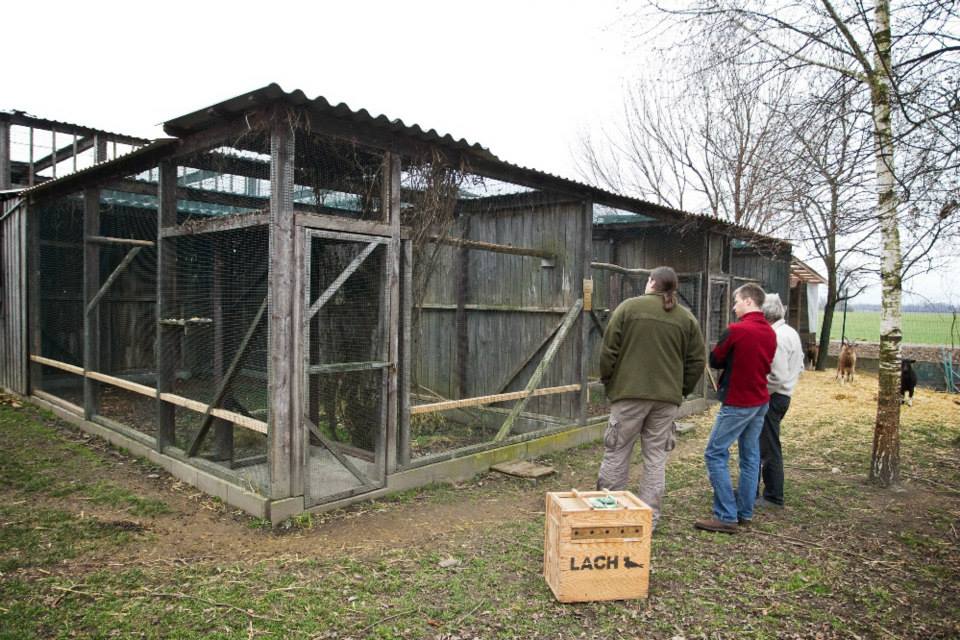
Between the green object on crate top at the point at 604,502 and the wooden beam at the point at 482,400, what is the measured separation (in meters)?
2.23

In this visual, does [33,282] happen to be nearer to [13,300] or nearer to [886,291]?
[13,300]

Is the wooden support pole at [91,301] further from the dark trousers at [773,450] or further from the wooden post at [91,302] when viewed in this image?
the dark trousers at [773,450]

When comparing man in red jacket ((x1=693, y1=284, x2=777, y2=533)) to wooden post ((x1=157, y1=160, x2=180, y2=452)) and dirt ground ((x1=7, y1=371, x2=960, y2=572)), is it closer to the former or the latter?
dirt ground ((x1=7, y1=371, x2=960, y2=572))

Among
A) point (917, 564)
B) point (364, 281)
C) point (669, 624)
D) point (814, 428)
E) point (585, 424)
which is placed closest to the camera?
point (669, 624)

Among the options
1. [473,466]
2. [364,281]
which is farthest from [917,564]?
[364,281]

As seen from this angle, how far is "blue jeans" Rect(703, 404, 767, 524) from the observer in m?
4.48

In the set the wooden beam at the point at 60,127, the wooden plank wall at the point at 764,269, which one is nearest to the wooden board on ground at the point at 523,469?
the wooden plank wall at the point at 764,269

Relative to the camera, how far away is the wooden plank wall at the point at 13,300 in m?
8.48

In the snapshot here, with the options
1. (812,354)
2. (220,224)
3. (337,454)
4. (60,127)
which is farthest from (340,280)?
(812,354)

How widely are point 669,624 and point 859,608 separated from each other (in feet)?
3.75

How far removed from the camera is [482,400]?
636 centimetres

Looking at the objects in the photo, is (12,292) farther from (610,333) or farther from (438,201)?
(610,333)

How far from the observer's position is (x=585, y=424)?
7.61 meters

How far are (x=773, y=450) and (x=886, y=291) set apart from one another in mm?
1983
